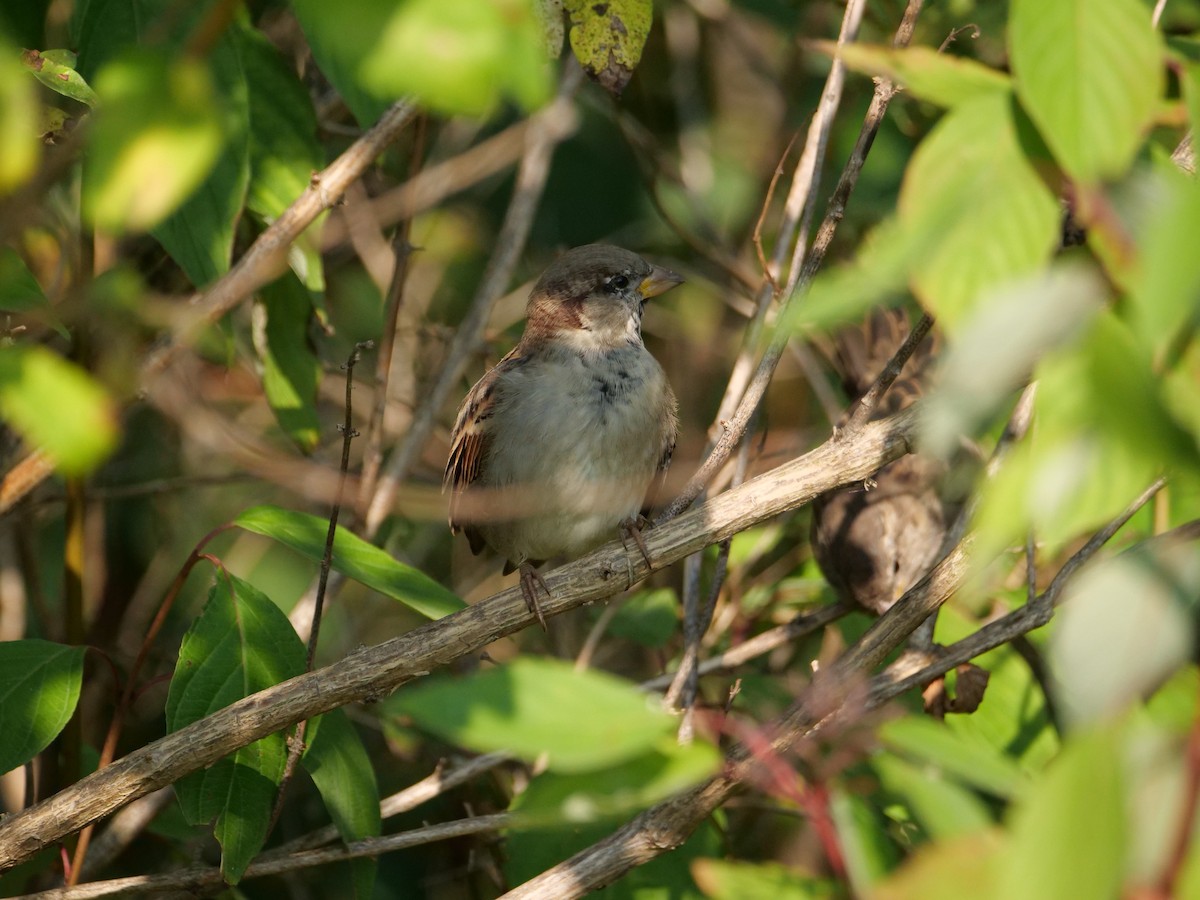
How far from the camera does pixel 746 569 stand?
4.61 m

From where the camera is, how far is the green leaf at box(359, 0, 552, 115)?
107 centimetres

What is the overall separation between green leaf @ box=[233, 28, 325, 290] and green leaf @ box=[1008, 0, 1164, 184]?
251 centimetres

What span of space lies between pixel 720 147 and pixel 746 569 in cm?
284

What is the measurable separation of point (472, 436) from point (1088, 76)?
317 centimetres

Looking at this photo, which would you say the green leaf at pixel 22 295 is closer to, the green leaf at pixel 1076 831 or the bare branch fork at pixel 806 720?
the bare branch fork at pixel 806 720

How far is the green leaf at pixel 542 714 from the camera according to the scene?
105 cm

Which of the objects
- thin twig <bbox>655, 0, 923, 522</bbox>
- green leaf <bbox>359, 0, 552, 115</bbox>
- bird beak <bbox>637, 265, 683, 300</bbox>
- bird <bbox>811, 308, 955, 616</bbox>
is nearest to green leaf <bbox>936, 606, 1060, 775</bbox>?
bird <bbox>811, 308, 955, 616</bbox>

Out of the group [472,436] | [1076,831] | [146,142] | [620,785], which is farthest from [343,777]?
[1076,831]

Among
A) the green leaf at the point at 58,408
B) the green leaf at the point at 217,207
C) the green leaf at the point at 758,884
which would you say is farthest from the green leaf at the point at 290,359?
the green leaf at the point at 758,884

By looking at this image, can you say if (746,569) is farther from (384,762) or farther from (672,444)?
(384,762)

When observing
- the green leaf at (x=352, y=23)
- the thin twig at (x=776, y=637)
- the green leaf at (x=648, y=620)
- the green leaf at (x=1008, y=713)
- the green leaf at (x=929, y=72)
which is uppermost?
the green leaf at (x=352, y=23)

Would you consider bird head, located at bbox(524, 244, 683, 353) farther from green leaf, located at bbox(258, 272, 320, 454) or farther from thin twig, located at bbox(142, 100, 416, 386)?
thin twig, located at bbox(142, 100, 416, 386)

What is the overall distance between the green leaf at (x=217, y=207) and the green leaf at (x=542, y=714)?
2.10m

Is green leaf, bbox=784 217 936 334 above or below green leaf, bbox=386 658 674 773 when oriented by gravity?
above
